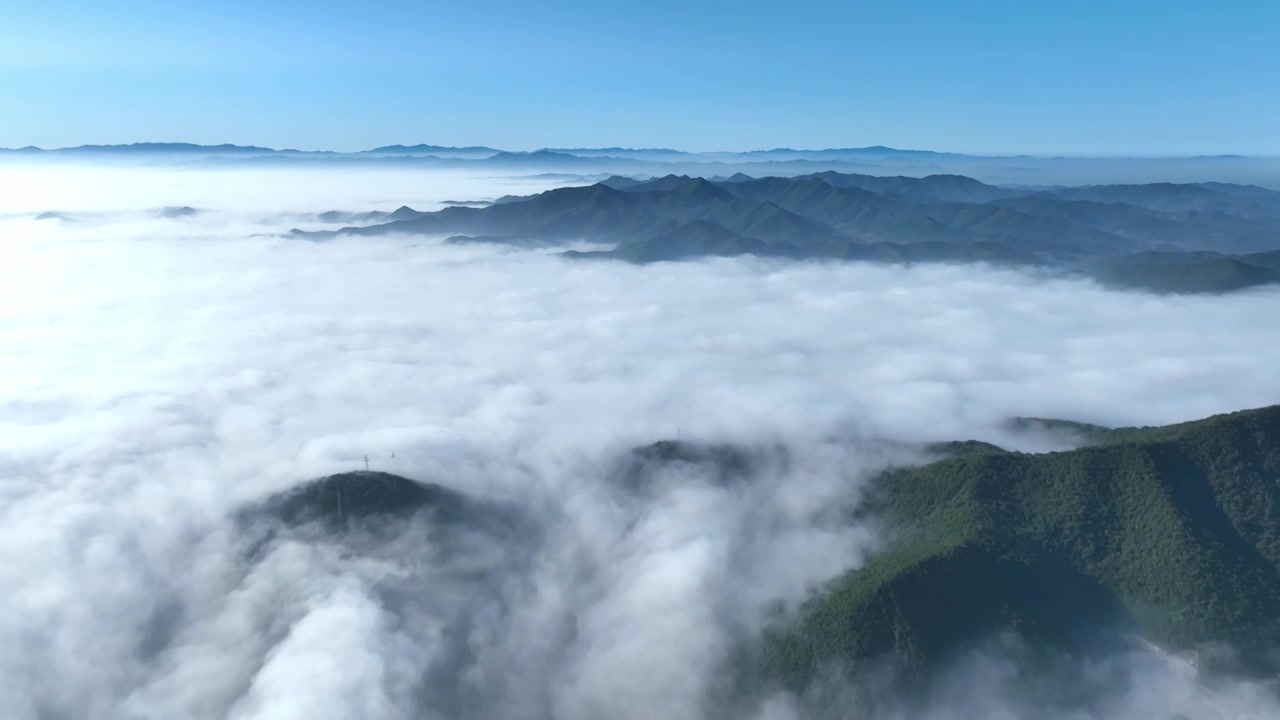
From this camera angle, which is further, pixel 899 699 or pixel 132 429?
pixel 132 429

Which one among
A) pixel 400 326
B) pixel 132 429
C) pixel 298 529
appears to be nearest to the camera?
pixel 298 529

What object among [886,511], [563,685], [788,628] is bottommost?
[563,685]

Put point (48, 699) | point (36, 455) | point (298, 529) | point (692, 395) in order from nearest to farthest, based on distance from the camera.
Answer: point (48, 699) < point (298, 529) < point (36, 455) < point (692, 395)

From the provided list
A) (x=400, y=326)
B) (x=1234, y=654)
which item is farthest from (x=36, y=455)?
(x=1234, y=654)

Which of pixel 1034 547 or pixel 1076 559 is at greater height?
pixel 1034 547

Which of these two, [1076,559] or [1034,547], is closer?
[1076,559]

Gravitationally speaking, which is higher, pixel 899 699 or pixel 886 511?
pixel 886 511

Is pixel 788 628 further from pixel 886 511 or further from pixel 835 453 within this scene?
pixel 835 453
